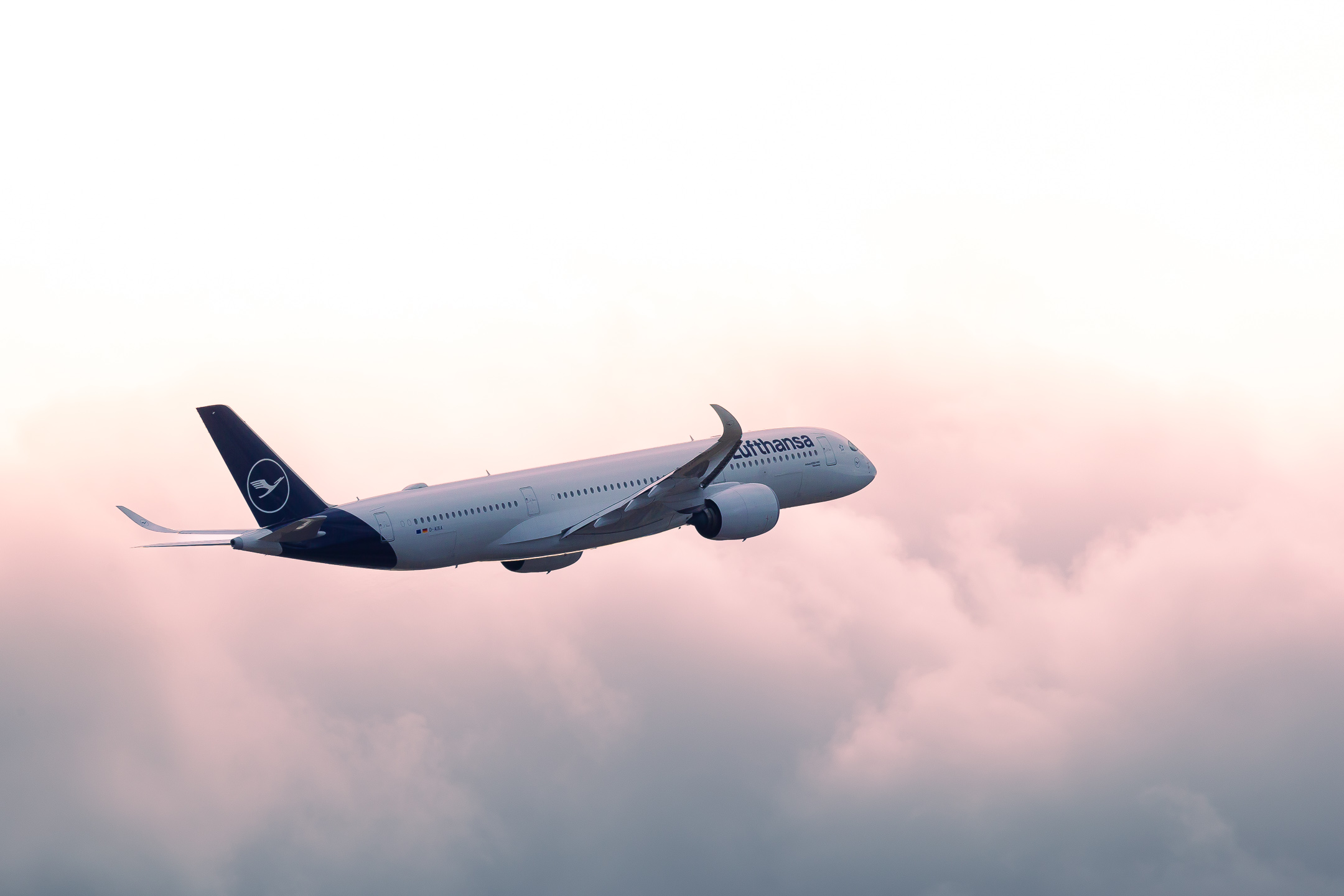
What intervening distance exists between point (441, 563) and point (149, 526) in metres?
12.0

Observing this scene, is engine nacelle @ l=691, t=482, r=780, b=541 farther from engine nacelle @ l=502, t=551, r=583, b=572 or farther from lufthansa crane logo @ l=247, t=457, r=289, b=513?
lufthansa crane logo @ l=247, t=457, r=289, b=513

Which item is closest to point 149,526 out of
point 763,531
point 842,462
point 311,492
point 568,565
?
point 311,492

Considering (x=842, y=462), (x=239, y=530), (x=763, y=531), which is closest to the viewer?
(x=239, y=530)

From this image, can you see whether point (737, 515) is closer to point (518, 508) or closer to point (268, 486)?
point (518, 508)

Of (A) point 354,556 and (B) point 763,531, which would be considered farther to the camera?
(B) point 763,531

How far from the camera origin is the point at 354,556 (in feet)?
198

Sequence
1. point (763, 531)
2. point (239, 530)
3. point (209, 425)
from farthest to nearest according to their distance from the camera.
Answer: point (763, 531) → point (239, 530) → point (209, 425)

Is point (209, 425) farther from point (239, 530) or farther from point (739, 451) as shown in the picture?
point (739, 451)

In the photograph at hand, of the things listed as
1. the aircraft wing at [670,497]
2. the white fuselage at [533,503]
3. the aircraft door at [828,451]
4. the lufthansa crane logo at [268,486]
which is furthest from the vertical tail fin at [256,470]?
the aircraft door at [828,451]

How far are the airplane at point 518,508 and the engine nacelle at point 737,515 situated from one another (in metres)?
0.05

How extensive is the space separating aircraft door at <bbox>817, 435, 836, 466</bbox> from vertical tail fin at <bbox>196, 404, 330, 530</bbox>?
25.7m

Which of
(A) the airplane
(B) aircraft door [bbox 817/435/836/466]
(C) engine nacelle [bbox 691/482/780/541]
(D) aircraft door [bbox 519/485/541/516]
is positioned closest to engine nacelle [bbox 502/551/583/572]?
(A) the airplane

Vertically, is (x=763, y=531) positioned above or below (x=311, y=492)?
above

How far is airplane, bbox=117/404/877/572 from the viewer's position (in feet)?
196
